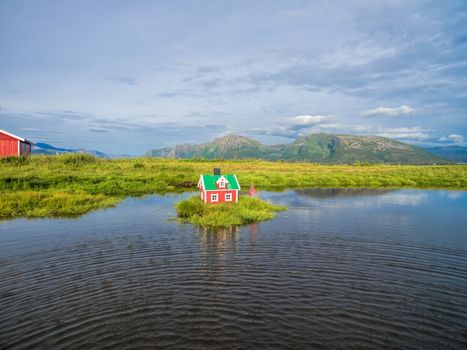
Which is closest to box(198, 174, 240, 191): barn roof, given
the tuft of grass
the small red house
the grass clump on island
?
the small red house

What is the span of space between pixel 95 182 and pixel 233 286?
4562 cm

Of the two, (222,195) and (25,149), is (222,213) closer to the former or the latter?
(222,195)

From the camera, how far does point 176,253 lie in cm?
2183

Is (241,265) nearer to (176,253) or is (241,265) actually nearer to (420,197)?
(176,253)

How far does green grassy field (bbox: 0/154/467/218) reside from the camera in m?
37.4

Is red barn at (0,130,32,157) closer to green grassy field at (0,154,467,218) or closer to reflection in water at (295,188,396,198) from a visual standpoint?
green grassy field at (0,154,467,218)

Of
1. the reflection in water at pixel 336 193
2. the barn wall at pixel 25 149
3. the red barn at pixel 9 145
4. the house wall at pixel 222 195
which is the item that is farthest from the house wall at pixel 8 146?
the reflection in water at pixel 336 193

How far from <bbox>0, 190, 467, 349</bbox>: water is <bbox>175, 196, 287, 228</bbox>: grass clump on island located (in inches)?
60.5

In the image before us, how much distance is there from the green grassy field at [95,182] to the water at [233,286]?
671 centimetres

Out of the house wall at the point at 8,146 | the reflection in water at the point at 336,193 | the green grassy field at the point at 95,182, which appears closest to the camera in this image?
the green grassy field at the point at 95,182

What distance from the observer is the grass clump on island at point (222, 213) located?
29.7 m

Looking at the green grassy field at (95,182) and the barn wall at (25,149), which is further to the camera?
the barn wall at (25,149)

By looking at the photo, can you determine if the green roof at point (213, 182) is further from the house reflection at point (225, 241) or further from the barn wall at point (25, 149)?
the barn wall at point (25, 149)

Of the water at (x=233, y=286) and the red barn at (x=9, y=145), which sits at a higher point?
the red barn at (x=9, y=145)
